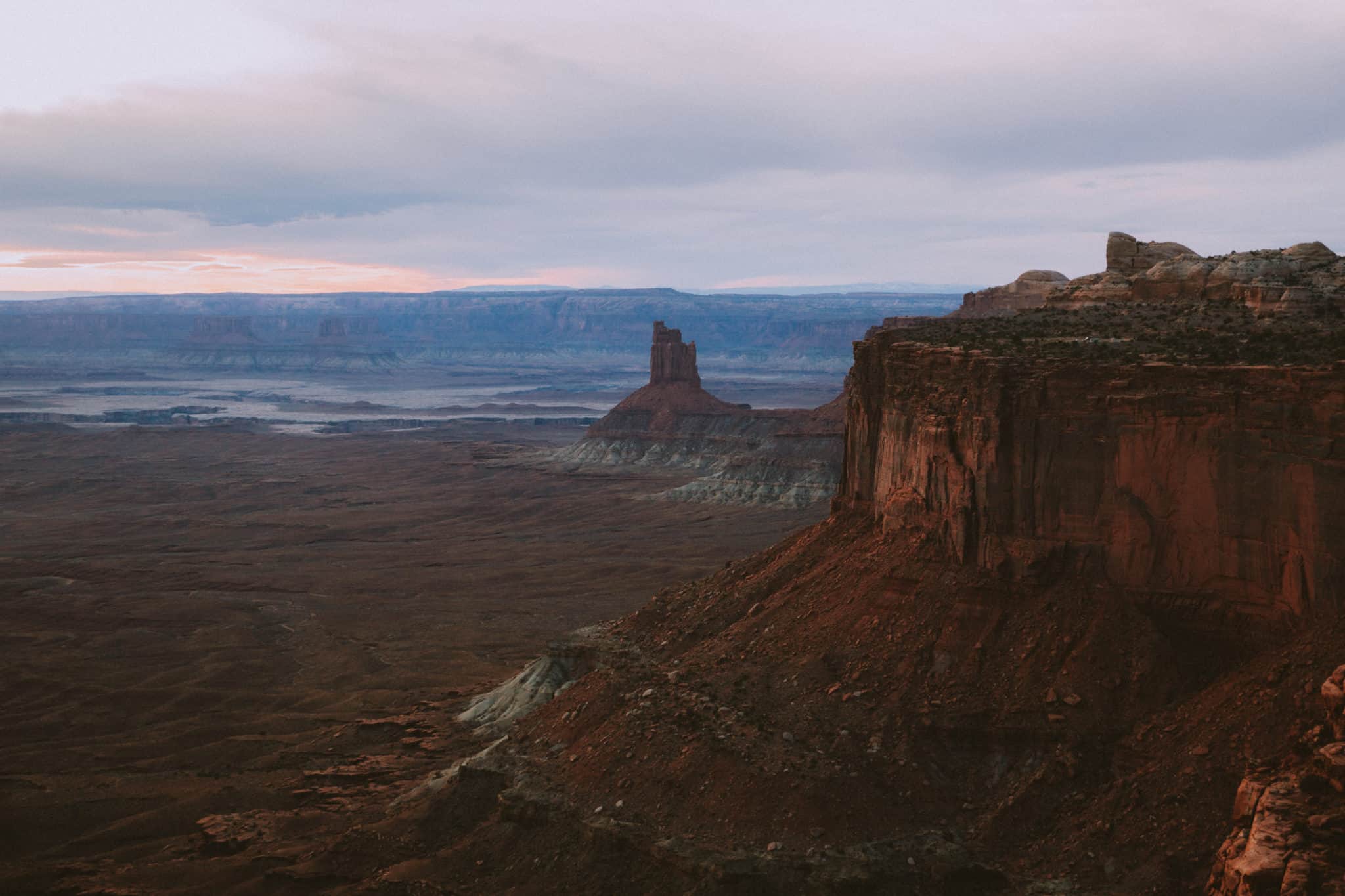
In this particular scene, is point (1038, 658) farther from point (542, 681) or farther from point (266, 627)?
point (266, 627)

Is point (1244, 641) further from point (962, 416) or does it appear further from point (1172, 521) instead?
point (962, 416)

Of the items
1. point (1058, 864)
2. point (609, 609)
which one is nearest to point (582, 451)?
point (609, 609)

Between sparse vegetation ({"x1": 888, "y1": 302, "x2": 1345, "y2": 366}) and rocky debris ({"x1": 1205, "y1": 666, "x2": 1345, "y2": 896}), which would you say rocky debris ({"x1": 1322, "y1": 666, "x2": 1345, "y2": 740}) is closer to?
rocky debris ({"x1": 1205, "y1": 666, "x2": 1345, "y2": 896})

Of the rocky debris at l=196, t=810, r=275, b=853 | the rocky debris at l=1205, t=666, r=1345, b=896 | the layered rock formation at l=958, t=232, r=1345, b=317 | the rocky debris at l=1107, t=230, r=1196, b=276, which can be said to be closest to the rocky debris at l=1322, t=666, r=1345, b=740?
the rocky debris at l=1205, t=666, r=1345, b=896

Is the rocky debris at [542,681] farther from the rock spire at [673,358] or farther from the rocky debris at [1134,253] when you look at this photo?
the rock spire at [673,358]

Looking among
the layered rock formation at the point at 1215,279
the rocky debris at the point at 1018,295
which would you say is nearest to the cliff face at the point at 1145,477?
the layered rock formation at the point at 1215,279
